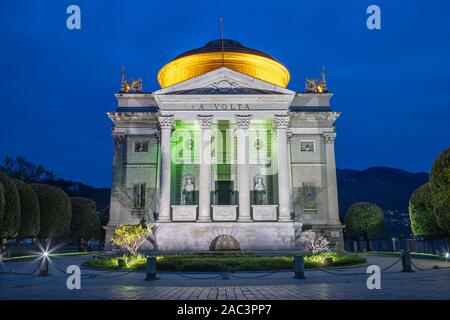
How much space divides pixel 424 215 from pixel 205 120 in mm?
22150

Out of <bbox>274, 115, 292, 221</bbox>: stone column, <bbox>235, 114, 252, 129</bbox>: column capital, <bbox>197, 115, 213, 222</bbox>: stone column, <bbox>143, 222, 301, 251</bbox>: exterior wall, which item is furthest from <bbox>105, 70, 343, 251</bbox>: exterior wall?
<bbox>143, 222, 301, 251</bbox>: exterior wall

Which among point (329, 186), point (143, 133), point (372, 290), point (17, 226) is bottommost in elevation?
point (372, 290)

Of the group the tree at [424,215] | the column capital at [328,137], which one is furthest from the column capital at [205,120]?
the tree at [424,215]

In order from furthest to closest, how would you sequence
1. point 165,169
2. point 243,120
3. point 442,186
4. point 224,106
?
point 224,106 → point 243,120 → point 165,169 → point 442,186

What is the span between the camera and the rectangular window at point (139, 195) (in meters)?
42.7

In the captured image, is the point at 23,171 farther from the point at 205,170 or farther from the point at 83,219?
the point at 205,170

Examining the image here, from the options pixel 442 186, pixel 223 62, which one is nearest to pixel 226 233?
pixel 442 186

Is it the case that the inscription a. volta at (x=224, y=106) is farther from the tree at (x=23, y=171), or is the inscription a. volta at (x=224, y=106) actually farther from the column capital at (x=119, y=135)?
the tree at (x=23, y=171)

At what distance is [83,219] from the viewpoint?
2100 inches

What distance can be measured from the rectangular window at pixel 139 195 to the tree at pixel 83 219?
46.3 feet

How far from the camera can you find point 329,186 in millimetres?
42625
